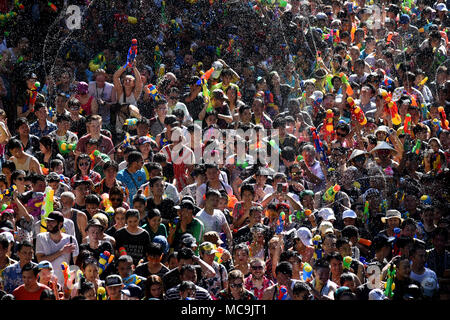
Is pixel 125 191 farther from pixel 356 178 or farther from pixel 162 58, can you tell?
pixel 162 58

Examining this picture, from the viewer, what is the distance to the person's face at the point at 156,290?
9227 mm

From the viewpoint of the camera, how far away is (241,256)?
33.0 ft

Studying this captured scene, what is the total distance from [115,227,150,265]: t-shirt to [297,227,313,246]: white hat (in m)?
1.70

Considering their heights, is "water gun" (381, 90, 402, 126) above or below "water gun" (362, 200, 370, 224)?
above

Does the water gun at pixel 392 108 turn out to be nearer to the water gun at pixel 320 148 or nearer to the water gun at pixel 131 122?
the water gun at pixel 320 148

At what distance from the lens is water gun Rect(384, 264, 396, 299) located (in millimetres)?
9797

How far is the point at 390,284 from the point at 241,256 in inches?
61.3

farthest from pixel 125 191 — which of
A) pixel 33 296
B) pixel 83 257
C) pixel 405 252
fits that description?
pixel 405 252

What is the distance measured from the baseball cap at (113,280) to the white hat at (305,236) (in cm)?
230

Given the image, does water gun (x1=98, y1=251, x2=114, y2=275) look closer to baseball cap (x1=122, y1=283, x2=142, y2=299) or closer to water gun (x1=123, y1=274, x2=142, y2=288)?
water gun (x1=123, y1=274, x2=142, y2=288)

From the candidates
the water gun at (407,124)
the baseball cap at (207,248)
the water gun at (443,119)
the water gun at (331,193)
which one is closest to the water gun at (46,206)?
the baseball cap at (207,248)

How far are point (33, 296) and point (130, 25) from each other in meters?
8.10

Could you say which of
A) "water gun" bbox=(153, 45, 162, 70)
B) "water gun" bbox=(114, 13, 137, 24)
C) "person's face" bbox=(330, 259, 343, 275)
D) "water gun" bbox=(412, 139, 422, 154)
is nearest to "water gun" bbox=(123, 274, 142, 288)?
"person's face" bbox=(330, 259, 343, 275)

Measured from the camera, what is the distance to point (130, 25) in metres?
16.4
